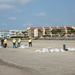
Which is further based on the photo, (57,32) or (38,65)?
(57,32)

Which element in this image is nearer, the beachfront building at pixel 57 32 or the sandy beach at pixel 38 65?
the sandy beach at pixel 38 65

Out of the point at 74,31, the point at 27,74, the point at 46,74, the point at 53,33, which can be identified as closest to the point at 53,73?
the point at 46,74

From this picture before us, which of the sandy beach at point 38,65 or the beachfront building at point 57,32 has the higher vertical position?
the beachfront building at point 57,32

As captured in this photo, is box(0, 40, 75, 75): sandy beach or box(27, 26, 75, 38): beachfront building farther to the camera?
box(27, 26, 75, 38): beachfront building

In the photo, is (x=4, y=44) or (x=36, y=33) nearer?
(x=4, y=44)

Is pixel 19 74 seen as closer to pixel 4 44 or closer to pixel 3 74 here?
pixel 3 74

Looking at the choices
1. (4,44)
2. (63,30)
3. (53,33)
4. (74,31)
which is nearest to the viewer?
(4,44)

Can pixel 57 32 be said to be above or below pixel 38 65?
above

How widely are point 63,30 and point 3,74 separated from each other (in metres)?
180

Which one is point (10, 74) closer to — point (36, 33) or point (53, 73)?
point (53, 73)

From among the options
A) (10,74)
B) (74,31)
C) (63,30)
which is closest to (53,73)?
(10,74)

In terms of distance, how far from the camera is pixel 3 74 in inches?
403

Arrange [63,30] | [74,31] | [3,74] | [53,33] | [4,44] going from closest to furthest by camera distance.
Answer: [3,74] < [4,44] < [74,31] < [53,33] < [63,30]

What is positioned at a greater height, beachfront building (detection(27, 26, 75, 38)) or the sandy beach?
beachfront building (detection(27, 26, 75, 38))
